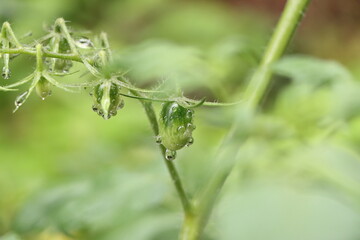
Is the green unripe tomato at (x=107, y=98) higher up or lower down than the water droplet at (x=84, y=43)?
lower down

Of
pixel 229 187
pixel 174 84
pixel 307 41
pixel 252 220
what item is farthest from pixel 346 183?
pixel 307 41

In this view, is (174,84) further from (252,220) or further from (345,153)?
(345,153)

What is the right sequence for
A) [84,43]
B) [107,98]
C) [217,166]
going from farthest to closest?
[217,166] → [84,43] → [107,98]

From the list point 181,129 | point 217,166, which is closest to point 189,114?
point 181,129

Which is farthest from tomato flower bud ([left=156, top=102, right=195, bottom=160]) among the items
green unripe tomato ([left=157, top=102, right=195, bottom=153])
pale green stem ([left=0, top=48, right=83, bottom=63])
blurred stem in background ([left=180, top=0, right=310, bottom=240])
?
blurred stem in background ([left=180, top=0, right=310, bottom=240])

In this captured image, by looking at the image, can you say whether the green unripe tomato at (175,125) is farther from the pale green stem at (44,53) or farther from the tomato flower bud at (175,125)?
the pale green stem at (44,53)

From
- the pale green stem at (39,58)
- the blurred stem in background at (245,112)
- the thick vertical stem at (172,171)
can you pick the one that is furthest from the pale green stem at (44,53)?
the blurred stem in background at (245,112)

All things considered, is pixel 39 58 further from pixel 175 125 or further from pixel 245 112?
pixel 245 112
